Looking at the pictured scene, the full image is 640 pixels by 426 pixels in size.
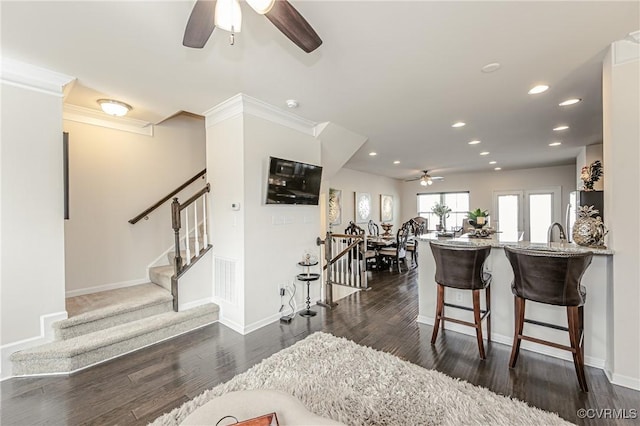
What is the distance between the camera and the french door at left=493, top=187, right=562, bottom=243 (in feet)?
25.7

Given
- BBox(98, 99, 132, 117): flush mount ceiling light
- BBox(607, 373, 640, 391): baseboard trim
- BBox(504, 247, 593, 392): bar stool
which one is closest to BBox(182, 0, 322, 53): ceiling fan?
BBox(98, 99, 132, 117): flush mount ceiling light

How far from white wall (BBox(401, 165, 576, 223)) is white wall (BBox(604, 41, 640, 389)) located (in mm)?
7080

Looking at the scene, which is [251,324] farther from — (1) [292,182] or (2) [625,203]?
(2) [625,203]

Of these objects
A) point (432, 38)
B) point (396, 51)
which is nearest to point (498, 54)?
point (432, 38)

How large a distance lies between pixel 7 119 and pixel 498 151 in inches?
299

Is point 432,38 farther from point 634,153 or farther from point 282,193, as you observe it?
point 282,193

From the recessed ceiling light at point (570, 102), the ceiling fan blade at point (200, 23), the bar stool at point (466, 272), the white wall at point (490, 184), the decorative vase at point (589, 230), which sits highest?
the recessed ceiling light at point (570, 102)

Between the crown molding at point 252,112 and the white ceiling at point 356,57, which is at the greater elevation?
the white ceiling at point 356,57

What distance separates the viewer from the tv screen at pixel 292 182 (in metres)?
3.37

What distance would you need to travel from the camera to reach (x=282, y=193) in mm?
3484

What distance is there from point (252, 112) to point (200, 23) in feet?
5.57

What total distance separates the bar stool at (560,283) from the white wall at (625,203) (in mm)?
246

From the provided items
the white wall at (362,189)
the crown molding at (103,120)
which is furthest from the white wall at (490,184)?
the crown molding at (103,120)

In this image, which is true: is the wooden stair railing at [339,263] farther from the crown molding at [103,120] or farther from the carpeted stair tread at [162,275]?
the crown molding at [103,120]
